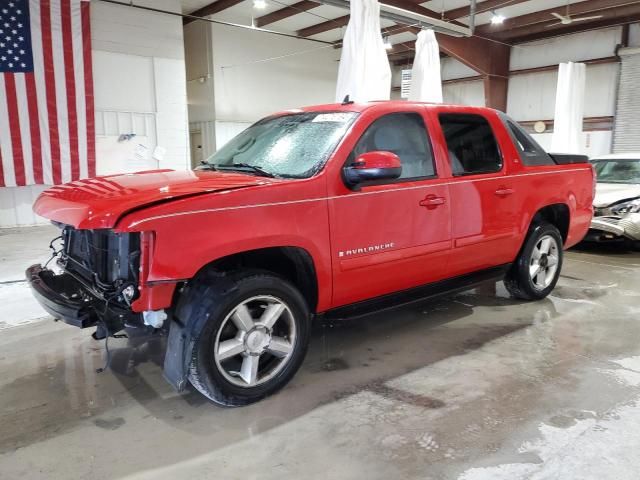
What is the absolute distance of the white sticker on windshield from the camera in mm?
3318

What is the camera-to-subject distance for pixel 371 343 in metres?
3.76

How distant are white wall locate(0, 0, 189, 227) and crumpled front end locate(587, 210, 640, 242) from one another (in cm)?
832

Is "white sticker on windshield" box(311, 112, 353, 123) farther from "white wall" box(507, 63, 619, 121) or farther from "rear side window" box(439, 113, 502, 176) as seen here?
"white wall" box(507, 63, 619, 121)

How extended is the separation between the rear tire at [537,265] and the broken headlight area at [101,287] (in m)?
3.36

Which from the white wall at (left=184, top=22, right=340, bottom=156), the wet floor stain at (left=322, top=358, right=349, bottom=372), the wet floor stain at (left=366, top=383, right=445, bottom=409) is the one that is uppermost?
the white wall at (left=184, top=22, right=340, bottom=156)

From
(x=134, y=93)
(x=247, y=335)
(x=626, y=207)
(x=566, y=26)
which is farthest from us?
(x=566, y=26)

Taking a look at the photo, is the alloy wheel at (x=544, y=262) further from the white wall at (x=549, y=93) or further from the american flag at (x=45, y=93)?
the white wall at (x=549, y=93)

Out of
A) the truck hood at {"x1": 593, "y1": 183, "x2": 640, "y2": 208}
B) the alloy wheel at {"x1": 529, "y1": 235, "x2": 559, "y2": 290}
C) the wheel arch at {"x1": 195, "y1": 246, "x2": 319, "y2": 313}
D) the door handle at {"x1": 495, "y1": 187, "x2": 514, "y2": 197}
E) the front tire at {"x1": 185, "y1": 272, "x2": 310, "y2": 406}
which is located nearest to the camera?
the front tire at {"x1": 185, "y1": 272, "x2": 310, "y2": 406}

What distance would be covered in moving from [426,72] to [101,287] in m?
5.99

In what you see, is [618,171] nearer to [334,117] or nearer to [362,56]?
[362,56]

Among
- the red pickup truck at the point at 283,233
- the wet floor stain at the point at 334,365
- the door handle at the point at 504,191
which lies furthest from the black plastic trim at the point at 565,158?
the wet floor stain at the point at 334,365

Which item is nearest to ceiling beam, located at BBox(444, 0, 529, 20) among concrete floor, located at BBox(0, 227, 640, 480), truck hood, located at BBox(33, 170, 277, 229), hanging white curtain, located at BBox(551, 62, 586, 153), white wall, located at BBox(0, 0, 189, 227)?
hanging white curtain, located at BBox(551, 62, 586, 153)

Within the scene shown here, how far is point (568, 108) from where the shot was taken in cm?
1046

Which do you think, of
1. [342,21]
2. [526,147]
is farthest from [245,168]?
[342,21]
